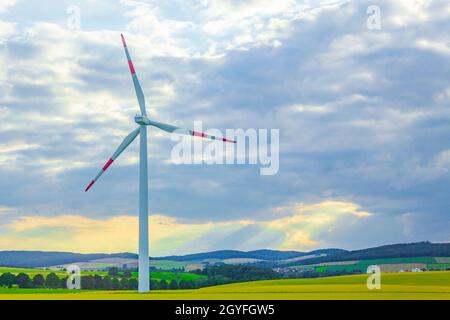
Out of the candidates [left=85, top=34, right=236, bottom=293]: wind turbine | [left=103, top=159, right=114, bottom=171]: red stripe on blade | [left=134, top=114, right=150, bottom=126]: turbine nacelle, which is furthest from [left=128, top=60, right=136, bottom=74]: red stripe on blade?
[left=103, top=159, right=114, bottom=171]: red stripe on blade

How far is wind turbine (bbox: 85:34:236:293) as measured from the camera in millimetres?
80312

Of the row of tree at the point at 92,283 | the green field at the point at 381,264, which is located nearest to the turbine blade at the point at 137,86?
the row of tree at the point at 92,283

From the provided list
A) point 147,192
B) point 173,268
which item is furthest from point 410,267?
point 147,192

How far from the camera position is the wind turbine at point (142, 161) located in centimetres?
8031

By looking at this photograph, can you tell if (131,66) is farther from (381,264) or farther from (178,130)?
(381,264)

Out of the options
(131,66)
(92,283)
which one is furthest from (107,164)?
(92,283)

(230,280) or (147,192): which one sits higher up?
(147,192)

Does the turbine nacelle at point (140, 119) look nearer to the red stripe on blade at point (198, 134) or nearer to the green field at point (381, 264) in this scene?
the red stripe on blade at point (198, 134)

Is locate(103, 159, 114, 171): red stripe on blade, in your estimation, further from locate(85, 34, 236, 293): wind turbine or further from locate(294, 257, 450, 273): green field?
locate(294, 257, 450, 273): green field
